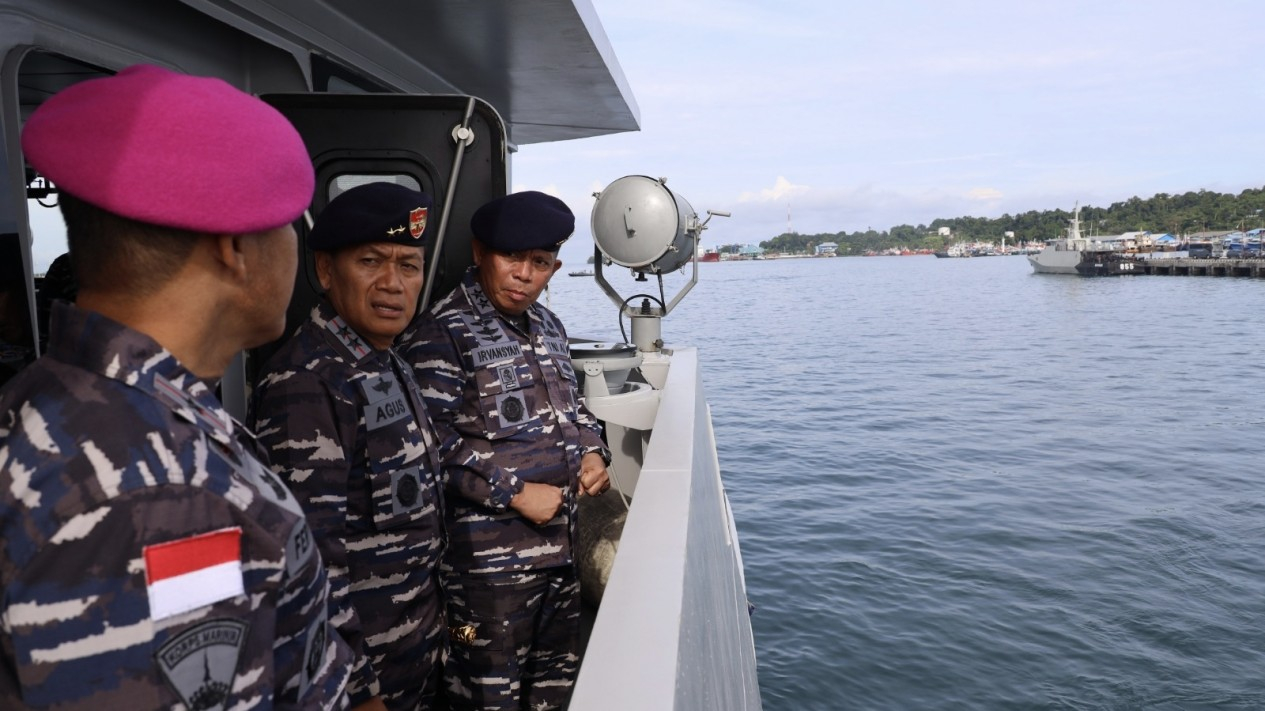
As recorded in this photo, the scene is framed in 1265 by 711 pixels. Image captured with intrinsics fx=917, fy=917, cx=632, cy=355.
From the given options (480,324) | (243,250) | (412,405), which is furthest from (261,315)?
(480,324)

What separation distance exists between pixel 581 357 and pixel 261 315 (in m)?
3.81

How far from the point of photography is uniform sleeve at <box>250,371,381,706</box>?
1.82m

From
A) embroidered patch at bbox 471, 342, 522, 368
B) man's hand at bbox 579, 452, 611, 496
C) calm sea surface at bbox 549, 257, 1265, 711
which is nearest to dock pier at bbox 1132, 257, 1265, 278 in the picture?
calm sea surface at bbox 549, 257, 1265, 711

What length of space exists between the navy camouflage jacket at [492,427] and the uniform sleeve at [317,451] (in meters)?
0.65

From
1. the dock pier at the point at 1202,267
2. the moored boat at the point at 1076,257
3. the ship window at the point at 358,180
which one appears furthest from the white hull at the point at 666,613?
the moored boat at the point at 1076,257

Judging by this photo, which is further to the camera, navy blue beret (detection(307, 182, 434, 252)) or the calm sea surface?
the calm sea surface

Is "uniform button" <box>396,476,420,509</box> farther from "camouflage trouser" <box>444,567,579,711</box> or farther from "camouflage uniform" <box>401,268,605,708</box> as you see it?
"camouflage trouser" <box>444,567,579,711</box>

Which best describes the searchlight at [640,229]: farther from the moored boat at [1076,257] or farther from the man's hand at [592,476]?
the moored boat at [1076,257]

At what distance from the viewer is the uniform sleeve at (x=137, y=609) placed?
0.83m

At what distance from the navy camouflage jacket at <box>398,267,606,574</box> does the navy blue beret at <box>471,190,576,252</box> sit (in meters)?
0.17

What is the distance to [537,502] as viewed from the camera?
105 inches

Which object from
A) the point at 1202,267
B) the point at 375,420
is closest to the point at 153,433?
the point at 375,420

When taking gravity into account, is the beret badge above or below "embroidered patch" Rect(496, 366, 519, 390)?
above

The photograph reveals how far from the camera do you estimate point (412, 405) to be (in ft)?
7.13
